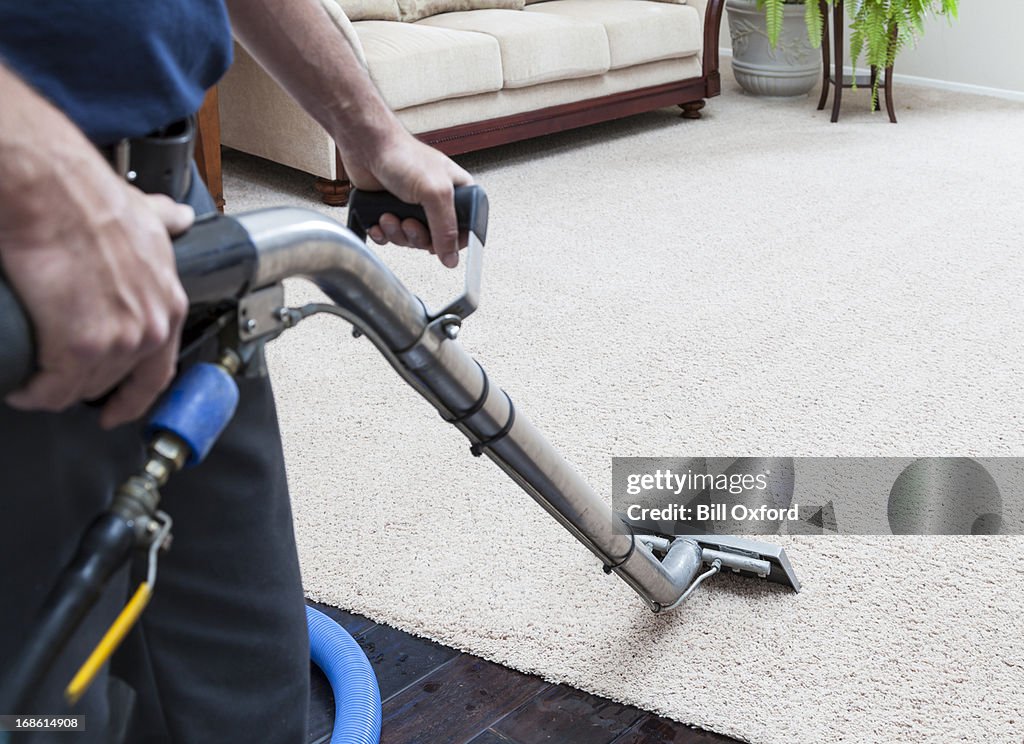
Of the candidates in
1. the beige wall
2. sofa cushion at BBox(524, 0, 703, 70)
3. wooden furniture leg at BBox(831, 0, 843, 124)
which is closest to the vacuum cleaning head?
sofa cushion at BBox(524, 0, 703, 70)

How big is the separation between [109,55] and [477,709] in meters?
1.04

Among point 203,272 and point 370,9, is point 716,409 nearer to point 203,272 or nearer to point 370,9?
point 203,272

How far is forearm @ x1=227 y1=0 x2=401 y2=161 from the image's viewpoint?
89 cm

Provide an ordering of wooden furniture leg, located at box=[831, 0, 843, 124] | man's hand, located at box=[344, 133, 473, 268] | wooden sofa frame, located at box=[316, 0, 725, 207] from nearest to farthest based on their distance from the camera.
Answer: man's hand, located at box=[344, 133, 473, 268]
wooden sofa frame, located at box=[316, 0, 725, 207]
wooden furniture leg, located at box=[831, 0, 843, 124]

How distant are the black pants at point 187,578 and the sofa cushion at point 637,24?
3.48 m

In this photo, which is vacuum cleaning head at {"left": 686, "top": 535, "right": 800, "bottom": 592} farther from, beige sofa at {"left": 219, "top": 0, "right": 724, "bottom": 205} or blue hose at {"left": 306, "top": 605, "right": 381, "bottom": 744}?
beige sofa at {"left": 219, "top": 0, "right": 724, "bottom": 205}

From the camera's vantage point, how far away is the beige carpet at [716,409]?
1499 mm

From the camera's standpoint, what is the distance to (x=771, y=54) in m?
4.82

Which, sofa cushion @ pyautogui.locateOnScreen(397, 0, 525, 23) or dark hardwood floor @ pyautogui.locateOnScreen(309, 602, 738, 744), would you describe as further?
sofa cushion @ pyautogui.locateOnScreen(397, 0, 525, 23)

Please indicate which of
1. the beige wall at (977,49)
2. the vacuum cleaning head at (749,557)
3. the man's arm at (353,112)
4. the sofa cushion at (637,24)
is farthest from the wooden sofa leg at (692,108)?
the man's arm at (353,112)

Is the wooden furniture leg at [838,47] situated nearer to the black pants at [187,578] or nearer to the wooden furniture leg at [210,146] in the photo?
the wooden furniture leg at [210,146]

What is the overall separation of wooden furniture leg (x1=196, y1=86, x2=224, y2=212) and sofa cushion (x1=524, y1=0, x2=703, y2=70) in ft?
4.54

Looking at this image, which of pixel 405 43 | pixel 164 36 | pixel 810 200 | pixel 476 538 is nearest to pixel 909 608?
pixel 476 538

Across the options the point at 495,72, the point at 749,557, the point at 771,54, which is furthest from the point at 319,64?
the point at 771,54
